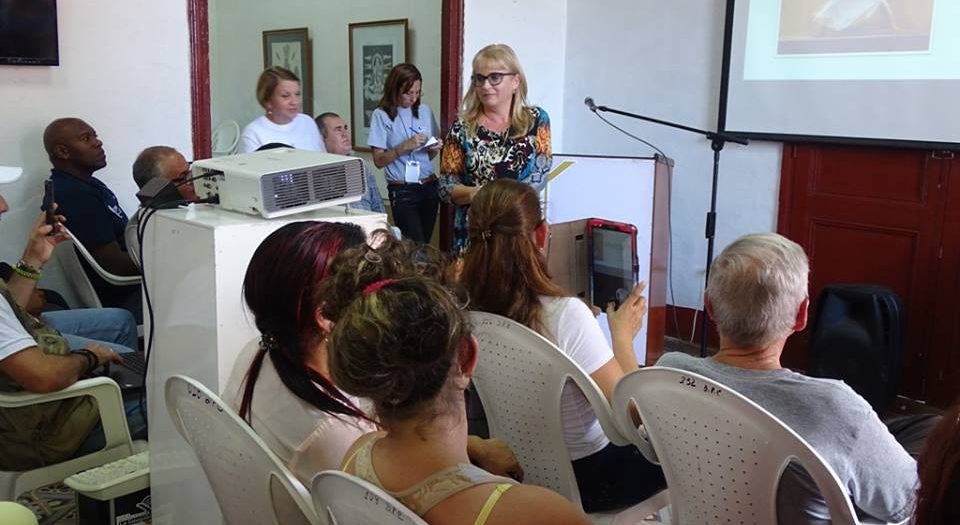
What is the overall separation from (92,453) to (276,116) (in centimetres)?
192

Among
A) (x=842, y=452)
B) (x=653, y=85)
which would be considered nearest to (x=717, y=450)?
(x=842, y=452)

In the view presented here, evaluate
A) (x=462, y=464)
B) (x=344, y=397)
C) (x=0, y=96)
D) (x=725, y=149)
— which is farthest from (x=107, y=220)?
(x=725, y=149)

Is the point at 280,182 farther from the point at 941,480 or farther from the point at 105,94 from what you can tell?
the point at 105,94

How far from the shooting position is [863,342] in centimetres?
334

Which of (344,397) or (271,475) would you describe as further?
(344,397)

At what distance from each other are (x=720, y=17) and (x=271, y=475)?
356 centimetres

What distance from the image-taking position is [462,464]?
113cm

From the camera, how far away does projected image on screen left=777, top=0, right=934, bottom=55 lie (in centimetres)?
349

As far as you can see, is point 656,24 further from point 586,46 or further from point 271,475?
point 271,475

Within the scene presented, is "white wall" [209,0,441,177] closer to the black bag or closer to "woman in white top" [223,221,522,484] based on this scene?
the black bag

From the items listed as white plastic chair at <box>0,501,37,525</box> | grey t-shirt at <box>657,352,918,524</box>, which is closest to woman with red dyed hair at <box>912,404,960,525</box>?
grey t-shirt at <box>657,352,918,524</box>

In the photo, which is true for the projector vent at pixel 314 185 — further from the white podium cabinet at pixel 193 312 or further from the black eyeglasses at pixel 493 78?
the black eyeglasses at pixel 493 78

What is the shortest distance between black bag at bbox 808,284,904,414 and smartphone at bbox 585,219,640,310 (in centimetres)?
83

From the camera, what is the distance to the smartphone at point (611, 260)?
10.6 ft
